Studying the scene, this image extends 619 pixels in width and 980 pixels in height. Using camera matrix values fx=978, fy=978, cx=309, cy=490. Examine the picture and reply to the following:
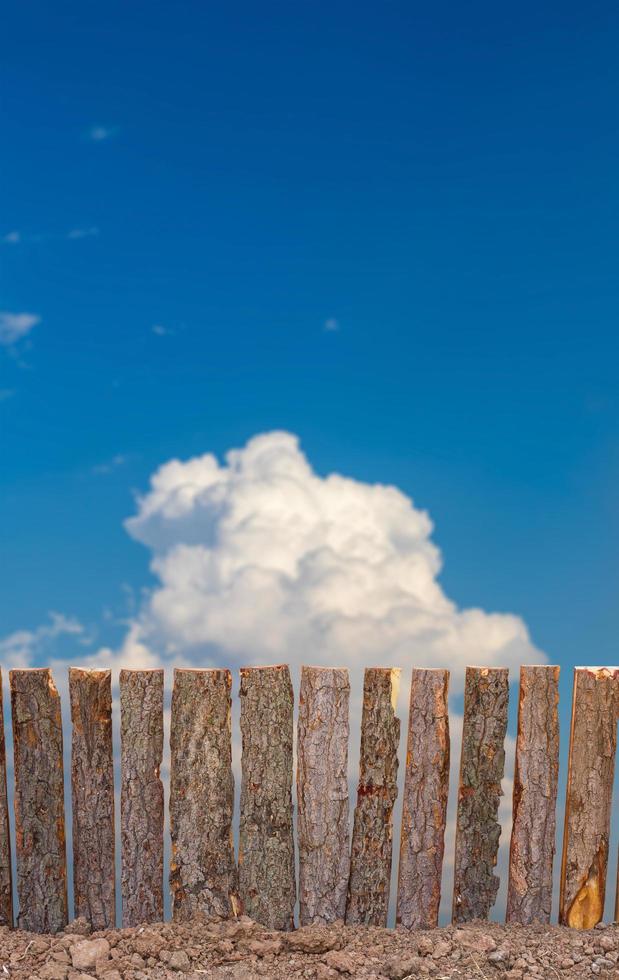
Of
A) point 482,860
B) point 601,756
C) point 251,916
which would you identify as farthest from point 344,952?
point 601,756

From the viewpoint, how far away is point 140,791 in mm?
6863

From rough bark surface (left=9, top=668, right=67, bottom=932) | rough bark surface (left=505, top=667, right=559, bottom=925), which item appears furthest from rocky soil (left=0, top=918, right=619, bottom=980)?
rough bark surface (left=9, top=668, right=67, bottom=932)

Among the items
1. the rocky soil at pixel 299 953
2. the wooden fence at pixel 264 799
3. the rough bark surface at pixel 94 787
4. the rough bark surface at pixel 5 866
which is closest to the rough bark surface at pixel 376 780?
the wooden fence at pixel 264 799

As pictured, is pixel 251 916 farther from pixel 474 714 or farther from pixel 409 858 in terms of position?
pixel 474 714

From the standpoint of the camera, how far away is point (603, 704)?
7.21 m

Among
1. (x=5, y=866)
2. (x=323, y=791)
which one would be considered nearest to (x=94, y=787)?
(x=5, y=866)

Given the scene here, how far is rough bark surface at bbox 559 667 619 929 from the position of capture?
7176 mm

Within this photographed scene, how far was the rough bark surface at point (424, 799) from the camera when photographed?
6957mm

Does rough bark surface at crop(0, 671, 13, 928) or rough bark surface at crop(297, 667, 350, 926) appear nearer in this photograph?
rough bark surface at crop(297, 667, 350, 926)

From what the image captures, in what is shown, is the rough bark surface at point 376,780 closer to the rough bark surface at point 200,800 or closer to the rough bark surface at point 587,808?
the rough bark surface at point 200,800

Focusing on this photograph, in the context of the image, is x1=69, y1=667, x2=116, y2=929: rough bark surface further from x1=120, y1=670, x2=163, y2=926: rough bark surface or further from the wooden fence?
x1=120, y1=670, x2=163, y2=926: rough bark surface

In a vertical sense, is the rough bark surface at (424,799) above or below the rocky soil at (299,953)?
above

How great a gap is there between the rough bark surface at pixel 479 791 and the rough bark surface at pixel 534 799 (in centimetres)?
15

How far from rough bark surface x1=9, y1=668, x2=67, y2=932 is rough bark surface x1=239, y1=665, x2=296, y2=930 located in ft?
4.37
